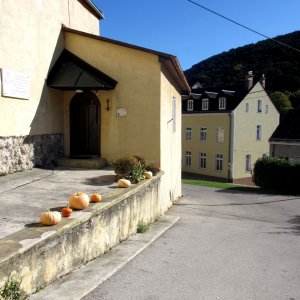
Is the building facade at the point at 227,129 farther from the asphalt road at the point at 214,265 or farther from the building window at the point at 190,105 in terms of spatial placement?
the asphalt road at the point at 214,265

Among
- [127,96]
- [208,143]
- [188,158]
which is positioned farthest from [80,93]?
[188,158]

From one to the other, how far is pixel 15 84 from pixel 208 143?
33372 mm

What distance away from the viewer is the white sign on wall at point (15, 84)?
9.76 m

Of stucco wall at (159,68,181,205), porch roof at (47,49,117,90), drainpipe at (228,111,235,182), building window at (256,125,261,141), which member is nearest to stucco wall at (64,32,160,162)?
porch roof at (47,49,117,90)

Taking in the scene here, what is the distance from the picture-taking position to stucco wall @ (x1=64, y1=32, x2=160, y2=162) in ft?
40.5

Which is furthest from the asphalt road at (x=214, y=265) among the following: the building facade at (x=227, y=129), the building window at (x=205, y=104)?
the building window at (x=205, y=104)

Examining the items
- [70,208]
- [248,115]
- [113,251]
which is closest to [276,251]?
[113,251]

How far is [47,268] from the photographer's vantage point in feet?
16.2

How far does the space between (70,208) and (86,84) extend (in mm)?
6308

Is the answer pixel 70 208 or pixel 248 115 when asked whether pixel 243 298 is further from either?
pixel 248 115

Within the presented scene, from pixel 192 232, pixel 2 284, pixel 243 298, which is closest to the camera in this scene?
pixel 2 284

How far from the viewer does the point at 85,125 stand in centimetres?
1327

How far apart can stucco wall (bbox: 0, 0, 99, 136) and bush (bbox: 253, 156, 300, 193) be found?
18.3 m

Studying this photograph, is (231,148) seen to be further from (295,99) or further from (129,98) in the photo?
(129,98)
